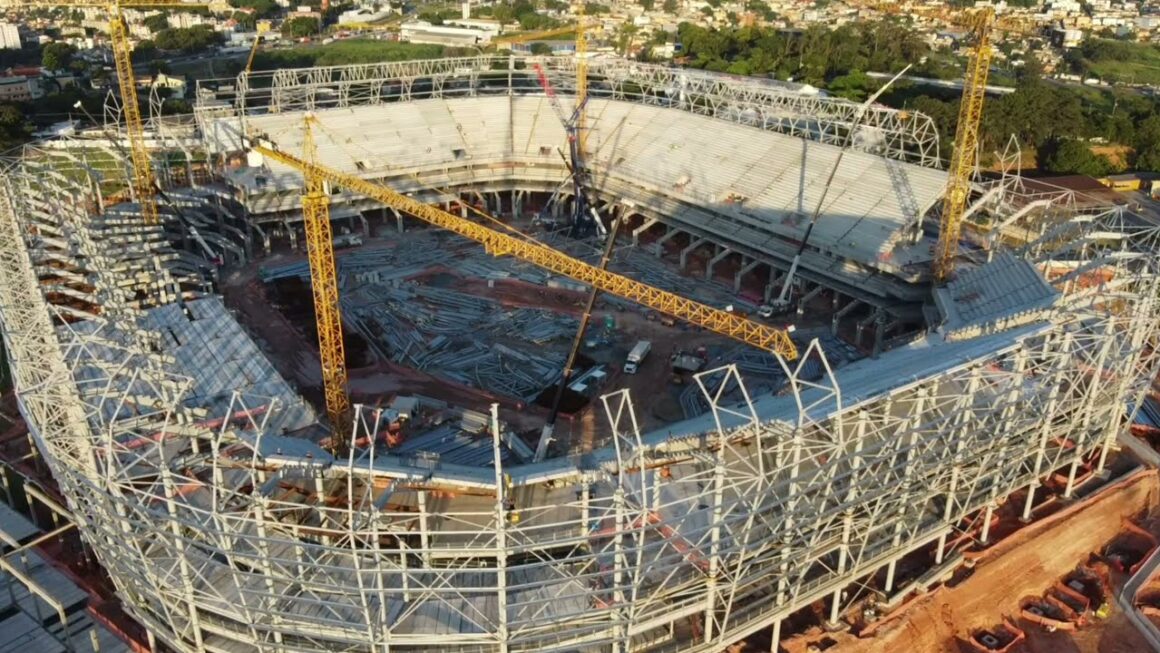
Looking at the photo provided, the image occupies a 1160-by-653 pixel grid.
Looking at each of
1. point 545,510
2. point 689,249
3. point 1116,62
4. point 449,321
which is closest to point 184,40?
point 449,321

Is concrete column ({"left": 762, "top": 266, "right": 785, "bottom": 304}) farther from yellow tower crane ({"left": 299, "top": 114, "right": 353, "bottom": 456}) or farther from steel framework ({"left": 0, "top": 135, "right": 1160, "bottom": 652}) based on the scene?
yellow tower crane ({"left": 299, "top": 114, "right": 353, "bottom": 456})

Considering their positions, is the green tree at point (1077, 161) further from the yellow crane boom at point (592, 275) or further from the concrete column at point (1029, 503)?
the concrete column at point (1029, 503)

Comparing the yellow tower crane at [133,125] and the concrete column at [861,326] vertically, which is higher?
the yellow tower crane at [133,125]

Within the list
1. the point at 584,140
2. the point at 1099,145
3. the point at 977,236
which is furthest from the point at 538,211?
the point at 1099,145

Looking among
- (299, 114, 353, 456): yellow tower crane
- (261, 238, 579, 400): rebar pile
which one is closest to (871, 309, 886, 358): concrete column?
(261, 238, 579, 400): rebar pile

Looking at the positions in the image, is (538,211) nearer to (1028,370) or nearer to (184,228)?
(184,228)

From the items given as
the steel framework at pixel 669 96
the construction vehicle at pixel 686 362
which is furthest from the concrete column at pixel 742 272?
the steel framework at pixel 669 96

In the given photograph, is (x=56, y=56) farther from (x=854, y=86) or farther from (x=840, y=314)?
(x=840, y=314)
